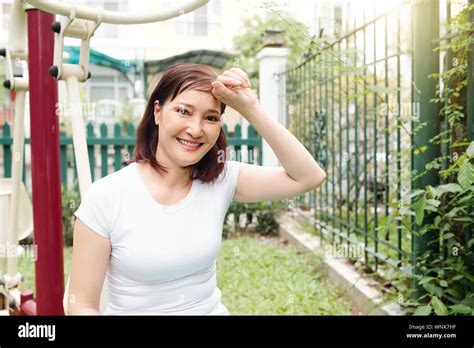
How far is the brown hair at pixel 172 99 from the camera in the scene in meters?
0.97

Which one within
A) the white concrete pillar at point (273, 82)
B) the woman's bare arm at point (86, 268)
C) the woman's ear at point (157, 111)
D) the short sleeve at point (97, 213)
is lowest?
the woman's bare arm at point (86, 268)

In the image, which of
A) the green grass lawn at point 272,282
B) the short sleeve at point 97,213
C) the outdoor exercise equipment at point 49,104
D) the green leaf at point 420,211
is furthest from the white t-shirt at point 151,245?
the green grass lawn at point 272,282

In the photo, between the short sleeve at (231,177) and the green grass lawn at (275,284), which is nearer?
the short sleeve at (231,177)

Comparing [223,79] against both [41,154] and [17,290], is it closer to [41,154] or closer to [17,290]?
[41,154]

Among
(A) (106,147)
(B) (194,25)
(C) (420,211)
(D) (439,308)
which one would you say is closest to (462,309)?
(D) (439,308)

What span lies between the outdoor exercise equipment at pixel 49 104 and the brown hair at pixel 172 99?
312 mm

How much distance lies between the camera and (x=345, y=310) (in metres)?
2.13

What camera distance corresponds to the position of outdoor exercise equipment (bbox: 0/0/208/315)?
51.9 inches

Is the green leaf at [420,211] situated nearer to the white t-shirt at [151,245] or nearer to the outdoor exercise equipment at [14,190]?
the white t-shirt at [151,245]

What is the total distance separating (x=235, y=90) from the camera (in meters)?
0.96

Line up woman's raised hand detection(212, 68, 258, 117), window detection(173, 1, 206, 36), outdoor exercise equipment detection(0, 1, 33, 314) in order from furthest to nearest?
window detection(173, 1, 206, 36), outdoor exercise equipment detection(0, 1, 33, 314), woman's raised hand detection(212, 68, 258, 117)

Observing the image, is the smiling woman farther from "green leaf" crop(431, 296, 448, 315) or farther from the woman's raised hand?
"green leaf" crop(431, 296, 448, 315)

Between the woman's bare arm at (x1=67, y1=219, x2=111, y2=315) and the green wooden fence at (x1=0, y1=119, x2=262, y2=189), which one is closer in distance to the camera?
the woman's bare arm at (x1=67, y1=219, x2=111, y2=315)

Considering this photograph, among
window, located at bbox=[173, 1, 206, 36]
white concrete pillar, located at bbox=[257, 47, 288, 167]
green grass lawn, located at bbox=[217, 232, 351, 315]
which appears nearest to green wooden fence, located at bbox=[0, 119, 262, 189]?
white concrete pillar, located at bbox=[257, 47, 288, 167]
